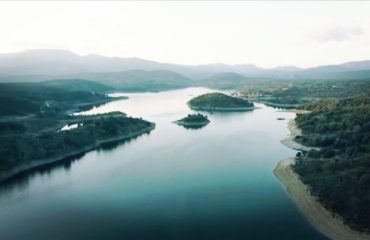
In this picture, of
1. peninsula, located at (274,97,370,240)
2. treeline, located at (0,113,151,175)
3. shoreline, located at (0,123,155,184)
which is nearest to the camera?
peninsula, located at (274,97,370,240)

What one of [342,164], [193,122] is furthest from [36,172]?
[193,122]

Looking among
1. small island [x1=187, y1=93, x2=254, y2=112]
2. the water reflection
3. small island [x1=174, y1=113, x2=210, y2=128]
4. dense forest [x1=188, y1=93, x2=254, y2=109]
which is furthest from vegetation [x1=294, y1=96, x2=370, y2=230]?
dense forest [x1=188, y1=93, x2=254, y2=109]

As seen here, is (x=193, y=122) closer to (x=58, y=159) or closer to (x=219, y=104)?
(x=219, y=104)

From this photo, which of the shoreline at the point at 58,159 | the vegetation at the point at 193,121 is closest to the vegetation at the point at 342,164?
the vegetation at the point at 193,121

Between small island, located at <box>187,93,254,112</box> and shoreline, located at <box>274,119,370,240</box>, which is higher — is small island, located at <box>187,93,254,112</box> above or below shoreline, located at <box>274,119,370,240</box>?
above

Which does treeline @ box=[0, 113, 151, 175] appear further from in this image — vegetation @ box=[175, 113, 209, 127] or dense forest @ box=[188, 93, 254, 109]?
dense forest @ box=[188, 93, 254, 109]

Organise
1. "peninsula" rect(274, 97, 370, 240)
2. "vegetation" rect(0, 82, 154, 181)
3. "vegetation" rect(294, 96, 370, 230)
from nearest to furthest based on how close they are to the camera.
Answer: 1. "peninsula" rect(274, 97, 370, 240)
2. "vegetation" rect(294, 96, 370, 230)
3. "vegetation" rect(0, 82, 154, 181)

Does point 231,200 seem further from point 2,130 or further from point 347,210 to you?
point 2,130
